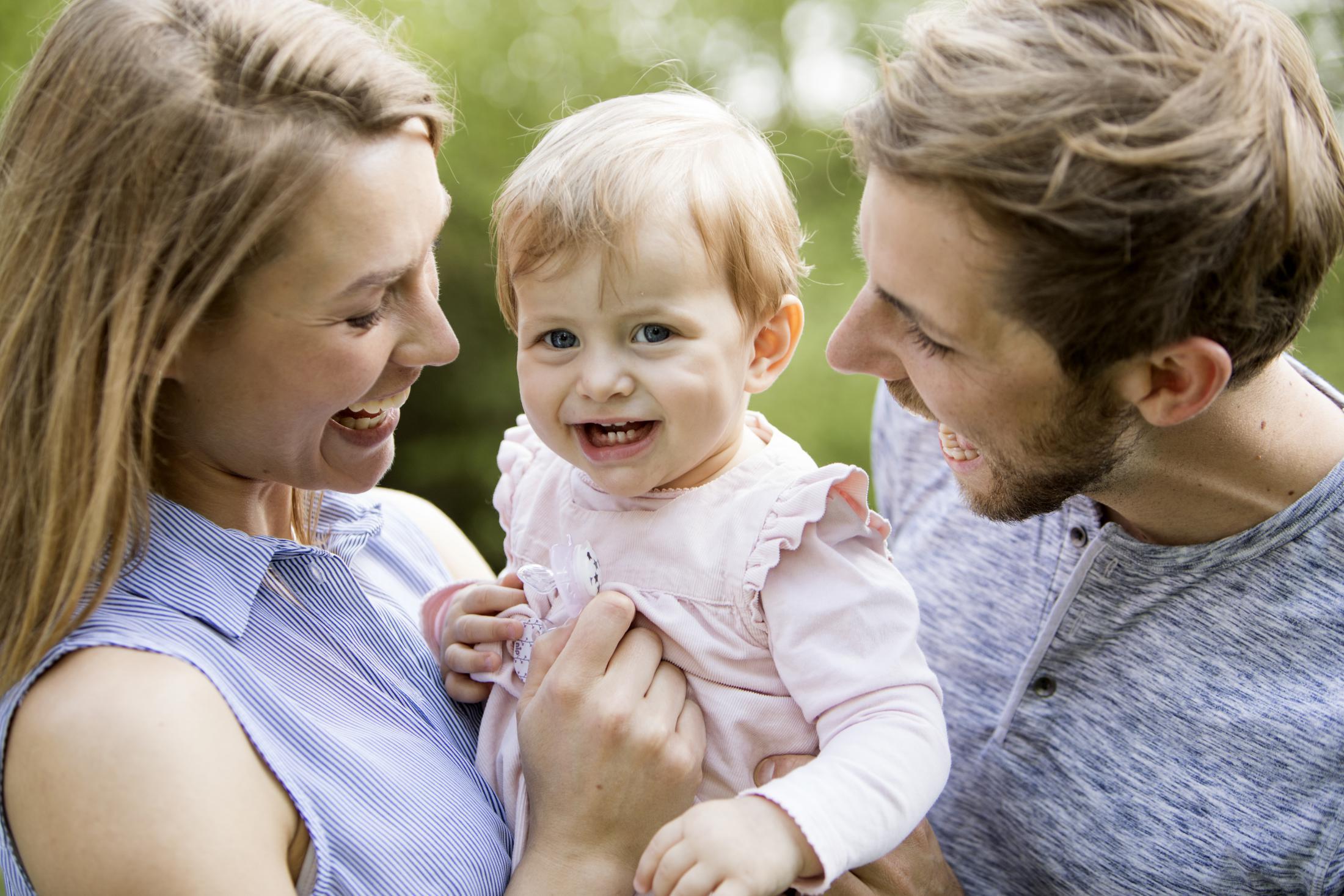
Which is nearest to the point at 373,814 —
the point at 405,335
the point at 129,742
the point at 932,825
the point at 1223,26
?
the point at 129,742

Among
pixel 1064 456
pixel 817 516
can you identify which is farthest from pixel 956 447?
pixel 817 516

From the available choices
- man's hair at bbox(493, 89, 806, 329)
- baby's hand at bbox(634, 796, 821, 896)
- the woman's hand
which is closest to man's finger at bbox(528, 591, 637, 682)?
the woman's hand

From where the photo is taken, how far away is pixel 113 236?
1294 millimetres

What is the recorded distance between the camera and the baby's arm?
1311 mm

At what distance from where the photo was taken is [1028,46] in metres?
1.50

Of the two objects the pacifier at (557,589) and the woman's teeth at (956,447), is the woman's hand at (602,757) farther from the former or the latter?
the woman's teeth at (956,447)

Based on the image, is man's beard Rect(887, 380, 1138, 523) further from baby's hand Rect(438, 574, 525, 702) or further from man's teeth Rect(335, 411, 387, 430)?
man's teeth Rect(335, 411, 387, 430)

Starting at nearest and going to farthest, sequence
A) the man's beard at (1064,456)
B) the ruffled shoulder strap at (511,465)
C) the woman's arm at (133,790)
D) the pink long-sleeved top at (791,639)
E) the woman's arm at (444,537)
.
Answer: the woman's arm at (133,790)
the pink long-sleeved top at (791,639)
the man's beard at (1064,456)
the ruffled shoulder strap at (511,465)
the woman's arm at (444,537)

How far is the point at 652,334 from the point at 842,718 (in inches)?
23.4

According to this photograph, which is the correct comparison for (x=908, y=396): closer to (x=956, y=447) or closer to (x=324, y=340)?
(x=956, y=447)

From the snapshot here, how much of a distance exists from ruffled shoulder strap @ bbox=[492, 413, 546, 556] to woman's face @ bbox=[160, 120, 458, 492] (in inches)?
12.1

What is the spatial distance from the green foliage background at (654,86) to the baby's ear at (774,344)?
1.19 metres

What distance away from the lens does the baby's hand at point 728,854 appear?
128cm

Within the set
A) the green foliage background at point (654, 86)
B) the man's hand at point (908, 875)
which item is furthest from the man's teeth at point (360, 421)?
the green foliage background at point (654, 86)
